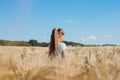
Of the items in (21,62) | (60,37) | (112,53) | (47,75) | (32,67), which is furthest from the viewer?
(60,37)

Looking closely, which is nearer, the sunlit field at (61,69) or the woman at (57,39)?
Result: the sunlit field at (61,69)

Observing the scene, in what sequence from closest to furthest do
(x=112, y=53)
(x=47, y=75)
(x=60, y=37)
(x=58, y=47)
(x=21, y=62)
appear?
(x=47, y=75) < (x=21, y=62) < (x=112, y=53) < (x=58, y=47) < (x=60, y=37)

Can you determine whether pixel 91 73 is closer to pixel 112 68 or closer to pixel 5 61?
pixel 112 68

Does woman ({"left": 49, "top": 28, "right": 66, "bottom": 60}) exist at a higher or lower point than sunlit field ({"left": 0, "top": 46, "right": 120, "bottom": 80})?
higher

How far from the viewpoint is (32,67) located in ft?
8.25

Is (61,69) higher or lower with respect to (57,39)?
lower

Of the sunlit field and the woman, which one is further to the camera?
the woman

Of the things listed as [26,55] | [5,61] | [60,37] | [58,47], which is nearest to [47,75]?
[5,61]

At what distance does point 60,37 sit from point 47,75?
4977 millimetres

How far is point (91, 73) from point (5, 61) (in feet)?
1.73

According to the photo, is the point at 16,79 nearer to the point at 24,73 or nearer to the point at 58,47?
the point at 24,73

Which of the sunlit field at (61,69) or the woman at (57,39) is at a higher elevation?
the woman at (57,39)

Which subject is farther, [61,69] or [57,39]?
[57,39]

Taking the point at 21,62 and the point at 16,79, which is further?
the point at 21,62
